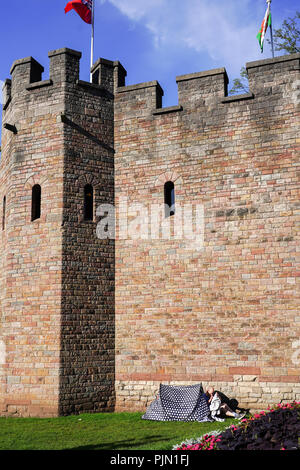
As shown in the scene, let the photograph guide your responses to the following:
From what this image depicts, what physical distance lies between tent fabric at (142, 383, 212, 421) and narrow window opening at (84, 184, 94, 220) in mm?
4551

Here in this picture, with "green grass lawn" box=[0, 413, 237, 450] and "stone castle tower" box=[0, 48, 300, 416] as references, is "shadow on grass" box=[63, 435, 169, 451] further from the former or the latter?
"stone castle tower" box=[0, 48, 300, 416]

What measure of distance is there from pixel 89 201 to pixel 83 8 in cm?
565

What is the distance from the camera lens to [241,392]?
9914 millimetres

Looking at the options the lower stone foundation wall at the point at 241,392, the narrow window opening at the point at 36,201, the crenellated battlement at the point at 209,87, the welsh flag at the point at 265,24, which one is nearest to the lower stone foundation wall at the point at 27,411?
the lower stone foundation wall at the point at 241,392

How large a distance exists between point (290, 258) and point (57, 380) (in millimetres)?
→ 5927

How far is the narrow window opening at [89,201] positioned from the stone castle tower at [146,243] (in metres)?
0.03

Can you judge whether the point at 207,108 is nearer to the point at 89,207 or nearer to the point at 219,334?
the point at 89,207

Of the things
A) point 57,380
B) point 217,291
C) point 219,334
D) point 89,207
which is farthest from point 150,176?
point 57,380

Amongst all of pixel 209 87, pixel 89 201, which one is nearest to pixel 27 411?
pixel 89 201

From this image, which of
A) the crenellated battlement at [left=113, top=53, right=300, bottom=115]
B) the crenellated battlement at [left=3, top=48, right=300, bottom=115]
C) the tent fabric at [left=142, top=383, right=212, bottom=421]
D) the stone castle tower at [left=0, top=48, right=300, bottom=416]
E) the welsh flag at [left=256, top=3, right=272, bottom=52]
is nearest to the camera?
the tent fabric at [left=142, top=383, right=212, bottom=421]

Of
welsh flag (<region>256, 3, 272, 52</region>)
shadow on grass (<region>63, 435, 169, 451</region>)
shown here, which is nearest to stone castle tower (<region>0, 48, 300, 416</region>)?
welsh flag (<region>256, 3, 272, 52</region>)

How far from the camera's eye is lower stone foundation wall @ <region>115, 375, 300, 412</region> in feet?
Result: 31.6

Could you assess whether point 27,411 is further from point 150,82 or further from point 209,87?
point 209,87

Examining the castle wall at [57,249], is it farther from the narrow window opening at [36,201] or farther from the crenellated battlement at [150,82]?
the narrow window opening at [36,201]
